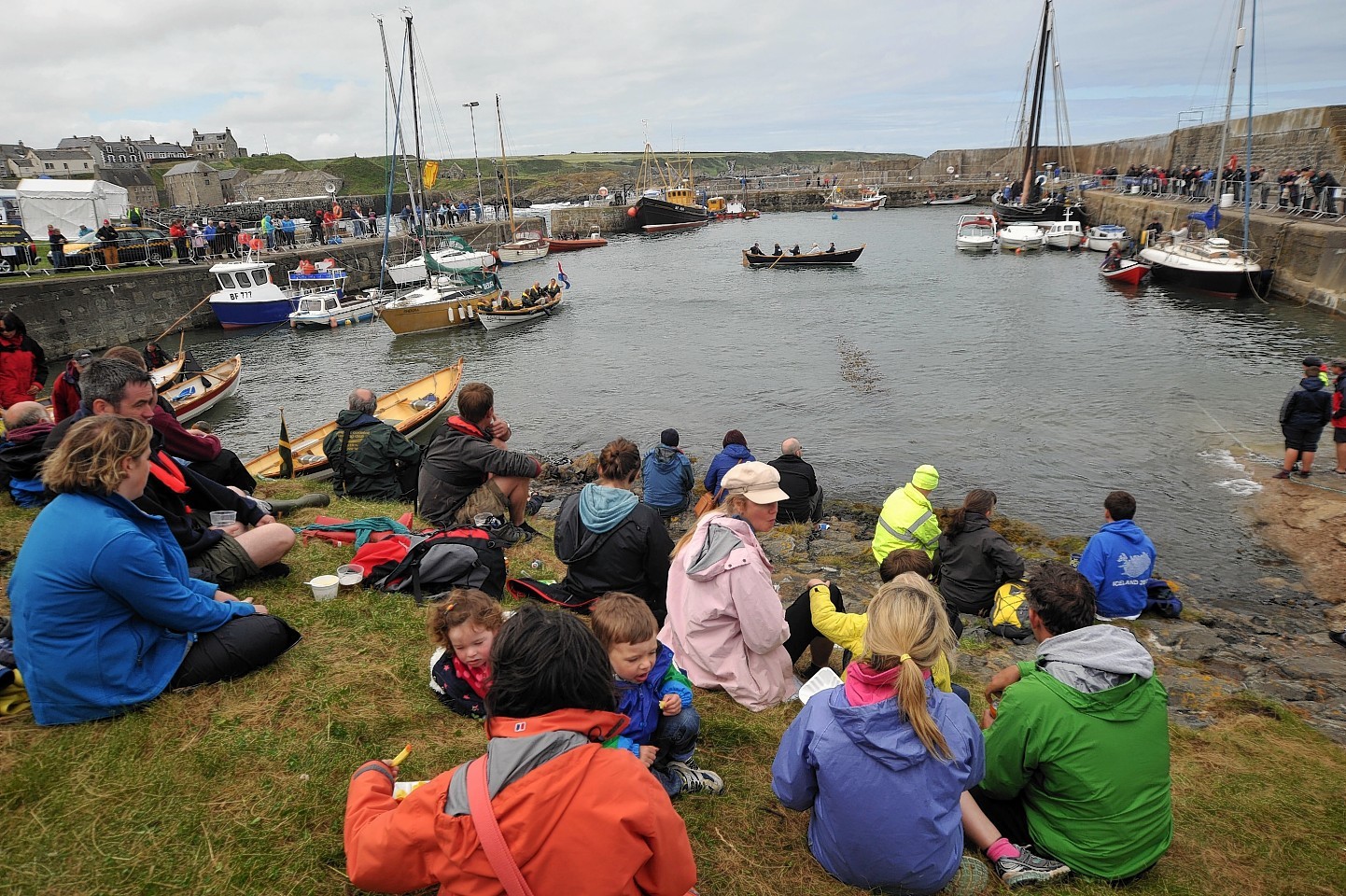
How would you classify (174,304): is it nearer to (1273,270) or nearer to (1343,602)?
(1343,602)

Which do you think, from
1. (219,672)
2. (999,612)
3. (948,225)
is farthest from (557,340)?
(948,225)

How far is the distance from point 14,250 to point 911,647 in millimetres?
35382

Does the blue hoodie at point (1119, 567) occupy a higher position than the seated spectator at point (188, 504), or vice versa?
the seated spectator at point (188, 504)

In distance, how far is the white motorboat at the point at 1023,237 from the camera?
46.9 meters

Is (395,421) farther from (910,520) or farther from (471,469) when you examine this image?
(910,520)

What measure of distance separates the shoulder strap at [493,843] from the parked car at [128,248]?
35.2 meters

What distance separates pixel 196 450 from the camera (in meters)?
6.39

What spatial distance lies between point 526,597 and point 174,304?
3221 centimetres

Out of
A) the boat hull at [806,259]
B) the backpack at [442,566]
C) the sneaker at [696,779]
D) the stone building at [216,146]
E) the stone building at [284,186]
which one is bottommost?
the sneaker at [696,779]

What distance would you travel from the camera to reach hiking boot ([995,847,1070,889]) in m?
3.33

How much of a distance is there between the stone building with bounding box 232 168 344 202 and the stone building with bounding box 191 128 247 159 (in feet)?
126

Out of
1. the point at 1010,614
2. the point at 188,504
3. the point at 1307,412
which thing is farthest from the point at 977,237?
the point at 188,504

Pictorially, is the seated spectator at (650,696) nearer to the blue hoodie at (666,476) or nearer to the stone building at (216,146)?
the blue hoodie at (666,476)

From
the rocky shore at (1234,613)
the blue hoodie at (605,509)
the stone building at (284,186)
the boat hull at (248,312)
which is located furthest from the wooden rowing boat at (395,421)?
the stone building at (284,186)
